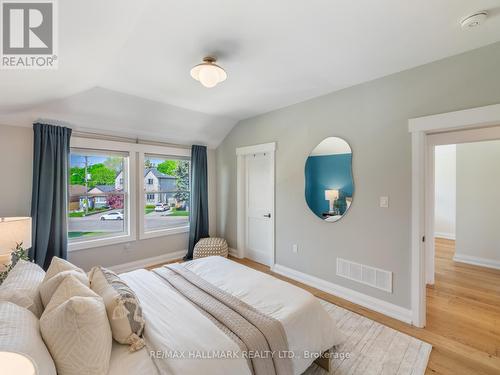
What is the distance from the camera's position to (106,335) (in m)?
1.14

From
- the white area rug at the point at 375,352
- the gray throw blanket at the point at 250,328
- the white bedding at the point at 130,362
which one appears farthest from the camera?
the white area rug at the point at 375,352

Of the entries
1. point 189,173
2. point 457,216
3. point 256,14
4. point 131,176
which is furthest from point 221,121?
point 457,216

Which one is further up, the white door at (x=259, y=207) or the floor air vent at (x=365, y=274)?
the white door at (x=259, y=207)

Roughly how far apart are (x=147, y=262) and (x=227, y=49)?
3531mm

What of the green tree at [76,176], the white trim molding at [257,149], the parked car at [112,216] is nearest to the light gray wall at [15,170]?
the green tree at [76,176]

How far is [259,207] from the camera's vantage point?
4203mm

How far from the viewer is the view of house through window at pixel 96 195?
341cm

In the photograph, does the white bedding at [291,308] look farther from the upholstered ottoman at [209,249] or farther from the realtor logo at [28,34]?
the realtor logo at [28,34]

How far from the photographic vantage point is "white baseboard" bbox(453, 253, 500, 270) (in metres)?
3.81

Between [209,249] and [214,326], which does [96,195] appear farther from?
[214,326]

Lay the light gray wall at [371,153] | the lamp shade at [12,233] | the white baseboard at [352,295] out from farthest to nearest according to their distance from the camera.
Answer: the white baseboard at [352,295]
the light gray wall at [371,153]
the lamp shade at [12,233]

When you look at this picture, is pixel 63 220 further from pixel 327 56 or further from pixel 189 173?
pixel 327 56

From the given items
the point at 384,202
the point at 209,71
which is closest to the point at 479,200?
the point at 384,202

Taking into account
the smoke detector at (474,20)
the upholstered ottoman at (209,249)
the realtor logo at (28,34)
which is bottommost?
the upholstered ottoman at (209,249)
